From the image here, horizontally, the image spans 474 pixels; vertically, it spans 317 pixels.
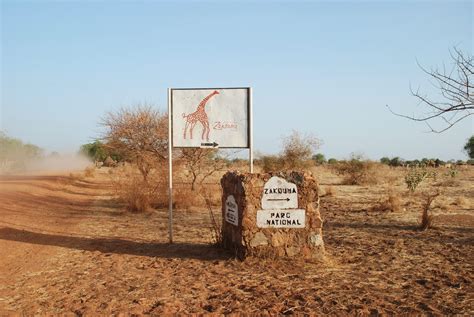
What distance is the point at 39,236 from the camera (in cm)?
1112

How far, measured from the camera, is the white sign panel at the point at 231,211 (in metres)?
8.01

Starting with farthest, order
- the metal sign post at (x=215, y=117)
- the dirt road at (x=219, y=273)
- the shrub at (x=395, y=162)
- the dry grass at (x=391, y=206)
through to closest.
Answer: the shrub at (x=395, y=162), the dry grass at (x=391, y=206), the metal sign post at (x=215, y=117), the dirt road at (x=219, y=273)

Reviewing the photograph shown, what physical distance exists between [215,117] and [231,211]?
2.07m

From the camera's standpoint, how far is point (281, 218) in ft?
25.4

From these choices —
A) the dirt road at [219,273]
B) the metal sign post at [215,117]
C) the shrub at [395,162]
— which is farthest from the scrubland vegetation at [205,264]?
the shrub at [395,162]

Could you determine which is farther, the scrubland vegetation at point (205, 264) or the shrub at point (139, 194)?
the shrub at point (139, 194)

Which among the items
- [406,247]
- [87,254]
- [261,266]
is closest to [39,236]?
Result: [87,254]

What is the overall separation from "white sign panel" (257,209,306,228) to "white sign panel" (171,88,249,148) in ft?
6.30

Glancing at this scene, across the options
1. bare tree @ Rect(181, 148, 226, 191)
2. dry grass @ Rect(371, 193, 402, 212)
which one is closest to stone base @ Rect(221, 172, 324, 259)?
dry grass @ Rect(371, 193, 402, 212)

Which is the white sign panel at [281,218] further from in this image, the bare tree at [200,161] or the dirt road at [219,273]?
the bare tree at [200,161]

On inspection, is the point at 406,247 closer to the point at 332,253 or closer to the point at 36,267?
the point at 332,253

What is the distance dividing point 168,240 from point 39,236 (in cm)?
320

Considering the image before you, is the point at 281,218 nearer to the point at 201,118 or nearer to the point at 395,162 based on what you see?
the point at 201,118

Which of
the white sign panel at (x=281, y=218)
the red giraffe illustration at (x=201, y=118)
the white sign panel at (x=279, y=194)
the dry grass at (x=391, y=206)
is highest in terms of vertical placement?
the red giraffe illustration at (x=201, y=118)
